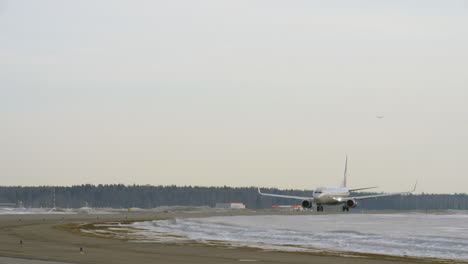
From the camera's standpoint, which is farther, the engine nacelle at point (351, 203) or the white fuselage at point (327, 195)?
the engine nacelle at point (351, 203)

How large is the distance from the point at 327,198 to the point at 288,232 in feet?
225

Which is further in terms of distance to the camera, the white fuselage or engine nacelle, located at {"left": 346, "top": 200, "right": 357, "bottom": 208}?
engine nacelle, located at {"left": 346, "top": 200, "right": 357, "bottom": 208}

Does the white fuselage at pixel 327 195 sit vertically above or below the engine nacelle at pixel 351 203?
above

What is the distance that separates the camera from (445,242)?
132ft

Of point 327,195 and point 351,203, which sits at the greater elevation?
point 327,195

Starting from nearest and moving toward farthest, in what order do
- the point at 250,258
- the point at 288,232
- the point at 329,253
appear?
the point at 250,258 < the point at 329,253 < the point at 288,232

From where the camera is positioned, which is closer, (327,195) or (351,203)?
(327,195)

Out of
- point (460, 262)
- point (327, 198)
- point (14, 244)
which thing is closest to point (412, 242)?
point (460, 262)

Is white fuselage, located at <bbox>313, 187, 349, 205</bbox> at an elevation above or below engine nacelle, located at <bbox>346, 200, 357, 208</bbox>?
above

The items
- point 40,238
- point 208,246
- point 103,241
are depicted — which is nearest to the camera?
point 208,246

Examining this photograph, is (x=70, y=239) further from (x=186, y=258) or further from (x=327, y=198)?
(x=327, y=198)

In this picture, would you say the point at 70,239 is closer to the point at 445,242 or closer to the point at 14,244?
the point at 14,244

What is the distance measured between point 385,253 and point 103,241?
1573cm

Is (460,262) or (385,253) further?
(385,253)
